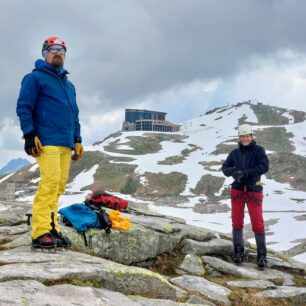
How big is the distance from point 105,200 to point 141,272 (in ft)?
19.9

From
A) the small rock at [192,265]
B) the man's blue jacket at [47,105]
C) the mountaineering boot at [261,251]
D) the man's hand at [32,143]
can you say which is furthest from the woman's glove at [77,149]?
the mountaineering boot at [261,251]

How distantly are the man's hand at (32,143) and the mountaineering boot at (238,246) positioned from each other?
7.11 metres

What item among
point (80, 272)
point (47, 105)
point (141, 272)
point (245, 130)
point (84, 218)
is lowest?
point (141, 272)

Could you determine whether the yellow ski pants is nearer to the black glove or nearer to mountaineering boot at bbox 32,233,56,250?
mountaineering boot at bbox 32,233,56,250

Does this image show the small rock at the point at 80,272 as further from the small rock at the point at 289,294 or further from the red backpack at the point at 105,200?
the red backpack at the point at 105,200

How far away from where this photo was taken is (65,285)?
5.95 meters

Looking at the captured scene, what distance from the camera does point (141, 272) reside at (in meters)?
7.52

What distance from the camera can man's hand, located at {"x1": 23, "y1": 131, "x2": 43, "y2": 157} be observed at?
27.4 feet

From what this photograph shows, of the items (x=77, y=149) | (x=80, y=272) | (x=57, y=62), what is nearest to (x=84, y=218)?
(x=77, y=149)

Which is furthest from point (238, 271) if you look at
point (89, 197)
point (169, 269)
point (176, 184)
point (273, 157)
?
point (273, 157)

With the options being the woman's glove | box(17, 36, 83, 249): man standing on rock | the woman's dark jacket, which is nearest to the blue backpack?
box(17, 36, 83, 249): man standing on rock

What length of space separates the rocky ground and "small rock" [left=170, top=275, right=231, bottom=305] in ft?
0.07

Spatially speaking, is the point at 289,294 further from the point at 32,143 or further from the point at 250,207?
the point at 32,143

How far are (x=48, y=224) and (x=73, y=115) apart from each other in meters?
2.47
